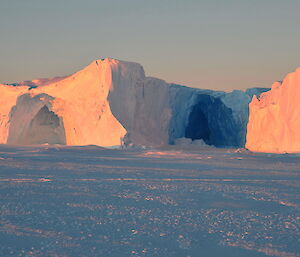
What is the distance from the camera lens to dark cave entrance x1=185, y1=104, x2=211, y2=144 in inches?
1284

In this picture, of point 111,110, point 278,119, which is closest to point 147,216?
point 278,119

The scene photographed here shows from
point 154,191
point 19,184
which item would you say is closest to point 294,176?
point 154,191

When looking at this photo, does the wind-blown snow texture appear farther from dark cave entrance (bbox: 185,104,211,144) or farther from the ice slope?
the ice slope

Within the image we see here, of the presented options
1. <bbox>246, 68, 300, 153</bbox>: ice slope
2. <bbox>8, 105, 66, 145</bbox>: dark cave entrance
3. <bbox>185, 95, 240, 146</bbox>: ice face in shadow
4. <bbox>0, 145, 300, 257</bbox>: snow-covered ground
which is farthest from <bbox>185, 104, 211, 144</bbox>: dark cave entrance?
<bbox>0, 145, 300, 257</bbox>: snow-covered ground

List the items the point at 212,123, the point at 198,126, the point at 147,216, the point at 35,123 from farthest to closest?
the point at 198,126
the point at 212,123
the point at 35,123
the point at 147,216

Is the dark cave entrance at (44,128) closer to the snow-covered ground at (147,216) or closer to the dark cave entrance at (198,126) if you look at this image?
the dark cave entrance at (198,126)

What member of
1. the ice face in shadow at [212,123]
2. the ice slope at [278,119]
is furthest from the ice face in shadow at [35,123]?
the ice slope at [278,119]

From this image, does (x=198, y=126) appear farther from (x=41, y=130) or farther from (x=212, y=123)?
(x=41, y=130)

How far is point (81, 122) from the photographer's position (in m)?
25.8

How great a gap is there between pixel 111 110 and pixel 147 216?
61.3 feet

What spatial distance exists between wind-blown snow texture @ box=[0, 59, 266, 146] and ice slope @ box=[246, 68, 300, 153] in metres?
5.45

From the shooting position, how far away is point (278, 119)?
2367 centimetres

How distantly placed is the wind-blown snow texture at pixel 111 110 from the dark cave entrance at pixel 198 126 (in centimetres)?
7

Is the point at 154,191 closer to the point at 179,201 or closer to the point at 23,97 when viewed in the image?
the point at 179,201
